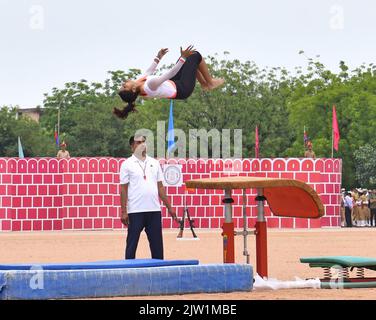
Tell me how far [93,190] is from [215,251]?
15937 millimetres

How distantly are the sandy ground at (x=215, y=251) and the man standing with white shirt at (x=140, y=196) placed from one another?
70.5 inches

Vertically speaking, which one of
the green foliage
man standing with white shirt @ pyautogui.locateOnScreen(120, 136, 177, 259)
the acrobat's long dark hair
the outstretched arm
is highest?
the green foliage

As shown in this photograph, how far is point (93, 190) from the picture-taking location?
41062 mm

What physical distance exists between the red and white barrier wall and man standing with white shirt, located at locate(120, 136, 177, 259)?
25.5m

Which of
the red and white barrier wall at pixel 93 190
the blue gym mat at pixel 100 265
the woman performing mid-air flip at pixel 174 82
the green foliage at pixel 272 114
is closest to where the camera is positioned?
the woman performing mid-air flip at pixel 174 82

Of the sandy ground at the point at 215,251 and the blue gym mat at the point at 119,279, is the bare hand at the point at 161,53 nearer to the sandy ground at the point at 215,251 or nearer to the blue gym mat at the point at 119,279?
the blue gym mat at the point at 119,279

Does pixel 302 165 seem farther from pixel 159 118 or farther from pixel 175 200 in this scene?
pixel 159 118

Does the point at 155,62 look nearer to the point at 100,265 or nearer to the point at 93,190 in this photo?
the point at 100,265

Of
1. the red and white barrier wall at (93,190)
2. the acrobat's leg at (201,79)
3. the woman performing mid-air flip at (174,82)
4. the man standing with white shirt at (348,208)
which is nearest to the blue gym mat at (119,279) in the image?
the woman performing mid-air flip at (174,82)

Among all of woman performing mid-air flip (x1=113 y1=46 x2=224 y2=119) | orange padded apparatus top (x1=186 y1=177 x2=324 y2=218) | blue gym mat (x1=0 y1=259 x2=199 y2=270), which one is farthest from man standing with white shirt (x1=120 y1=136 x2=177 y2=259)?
woman performing mid-air flip (x1=113 y1=46 x2=224 y2=119)

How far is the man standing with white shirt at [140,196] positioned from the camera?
50.0 feet

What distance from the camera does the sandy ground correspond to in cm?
1402

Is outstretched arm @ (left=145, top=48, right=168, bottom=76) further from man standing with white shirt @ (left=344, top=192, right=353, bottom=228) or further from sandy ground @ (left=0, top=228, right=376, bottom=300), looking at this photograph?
man standing with white shirt @ (left=344, top=192, right=353, bottom=228)

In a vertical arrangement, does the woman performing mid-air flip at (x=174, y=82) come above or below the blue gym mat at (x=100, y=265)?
above
